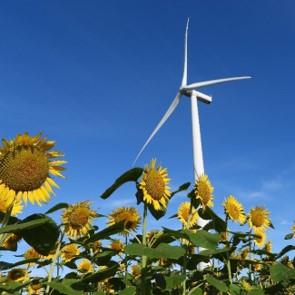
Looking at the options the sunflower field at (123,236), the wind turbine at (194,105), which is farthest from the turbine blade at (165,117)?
the sunflower field at (123,236)

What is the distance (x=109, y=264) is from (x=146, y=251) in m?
1.77

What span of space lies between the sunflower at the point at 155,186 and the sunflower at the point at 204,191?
2.21 ft

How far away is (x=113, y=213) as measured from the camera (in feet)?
27.6

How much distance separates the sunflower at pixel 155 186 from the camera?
6.50 metres

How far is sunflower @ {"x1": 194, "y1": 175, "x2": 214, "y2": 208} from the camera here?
746 centimetres

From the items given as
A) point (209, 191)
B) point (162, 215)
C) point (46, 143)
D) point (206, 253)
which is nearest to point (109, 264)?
point (162, 215)

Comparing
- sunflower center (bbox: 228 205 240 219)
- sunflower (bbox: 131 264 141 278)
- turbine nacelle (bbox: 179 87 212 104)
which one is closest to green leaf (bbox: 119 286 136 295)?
sunflower (bbox: 131 264 141 278)

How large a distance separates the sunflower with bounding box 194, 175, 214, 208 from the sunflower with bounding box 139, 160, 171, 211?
673 mm

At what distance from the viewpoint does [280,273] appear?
21.6 feet

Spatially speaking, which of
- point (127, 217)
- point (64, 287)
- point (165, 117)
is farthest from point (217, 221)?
point (165, 117)

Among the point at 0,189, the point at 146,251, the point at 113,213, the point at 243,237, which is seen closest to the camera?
the point at 0,189

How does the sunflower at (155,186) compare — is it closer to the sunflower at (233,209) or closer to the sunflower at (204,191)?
the sunflower at (204,191)

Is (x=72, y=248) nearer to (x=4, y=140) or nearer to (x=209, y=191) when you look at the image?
(x=209, y=191)

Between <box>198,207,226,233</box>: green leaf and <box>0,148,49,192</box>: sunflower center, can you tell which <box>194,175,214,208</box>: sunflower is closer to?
<box>198,207,226,233</box>: green leaf
